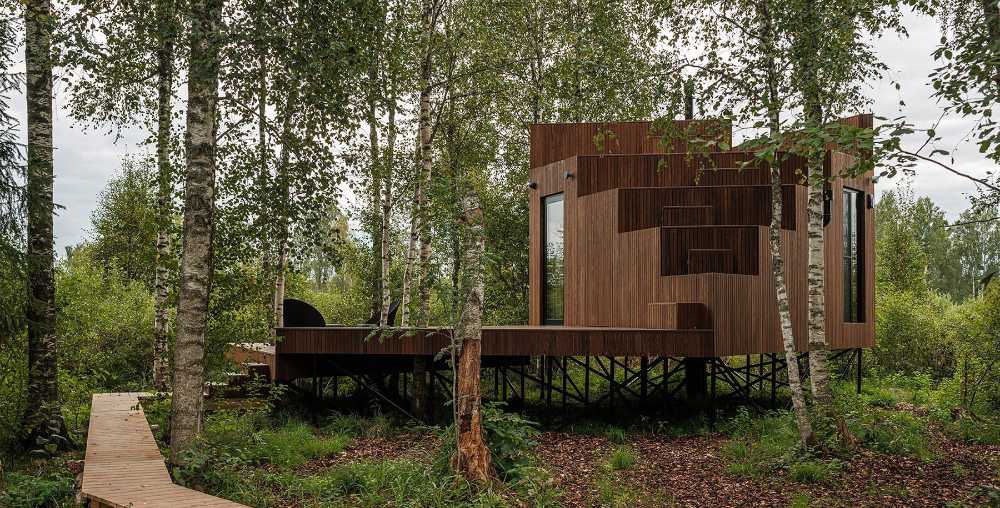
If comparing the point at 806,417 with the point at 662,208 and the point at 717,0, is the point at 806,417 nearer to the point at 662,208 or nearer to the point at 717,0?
the point at 662,208

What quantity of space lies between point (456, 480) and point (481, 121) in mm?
12611

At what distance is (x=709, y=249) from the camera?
1048cm

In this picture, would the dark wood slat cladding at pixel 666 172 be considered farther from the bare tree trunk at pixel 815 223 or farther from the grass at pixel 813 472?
the grass at pixel 813 472

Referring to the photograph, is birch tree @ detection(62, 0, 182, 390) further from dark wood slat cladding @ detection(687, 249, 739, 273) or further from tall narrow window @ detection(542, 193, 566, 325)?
dark wood slat cladding @ detection(687, 249, 739, 273)

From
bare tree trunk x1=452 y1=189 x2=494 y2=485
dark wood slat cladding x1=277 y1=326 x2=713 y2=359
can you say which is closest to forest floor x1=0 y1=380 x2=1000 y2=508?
bare tree trunk x1=452 y1=189 x2=494 y2=485

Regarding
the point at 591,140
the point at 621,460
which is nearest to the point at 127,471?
the point at 621,460

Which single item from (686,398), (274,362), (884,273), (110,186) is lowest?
(686,398)

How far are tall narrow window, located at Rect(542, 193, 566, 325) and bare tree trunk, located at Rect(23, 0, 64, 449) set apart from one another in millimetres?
7599

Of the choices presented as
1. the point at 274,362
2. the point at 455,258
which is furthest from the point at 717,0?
the point at 455,258

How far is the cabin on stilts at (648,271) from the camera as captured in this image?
1016 centimetres

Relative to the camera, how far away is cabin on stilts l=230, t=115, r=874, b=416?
10.2 metres

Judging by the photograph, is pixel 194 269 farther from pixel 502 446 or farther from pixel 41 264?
pixel 502 446

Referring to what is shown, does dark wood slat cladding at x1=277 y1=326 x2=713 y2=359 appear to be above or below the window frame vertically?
below

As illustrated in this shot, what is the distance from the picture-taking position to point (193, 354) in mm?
6301
